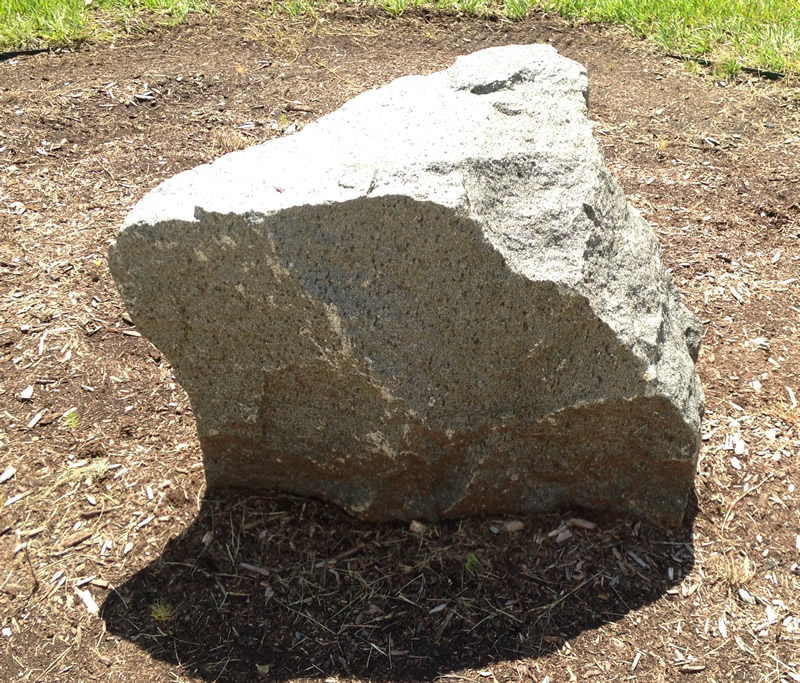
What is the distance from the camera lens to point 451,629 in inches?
108

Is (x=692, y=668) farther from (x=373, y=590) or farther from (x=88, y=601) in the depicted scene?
(x=88, y=601)

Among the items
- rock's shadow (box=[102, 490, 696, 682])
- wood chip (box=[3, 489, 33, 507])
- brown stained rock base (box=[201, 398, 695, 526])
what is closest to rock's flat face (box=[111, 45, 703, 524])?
brown stained rock base (box=[201, 398, 695, 526])

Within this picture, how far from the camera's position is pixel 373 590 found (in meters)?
2.87

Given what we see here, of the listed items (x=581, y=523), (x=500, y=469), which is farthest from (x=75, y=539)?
(x=581, y=523)

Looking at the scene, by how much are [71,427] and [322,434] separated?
1307 mm

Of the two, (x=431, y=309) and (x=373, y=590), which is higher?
(x=431, y=309)

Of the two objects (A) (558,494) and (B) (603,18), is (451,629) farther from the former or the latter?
(B) (603,18)

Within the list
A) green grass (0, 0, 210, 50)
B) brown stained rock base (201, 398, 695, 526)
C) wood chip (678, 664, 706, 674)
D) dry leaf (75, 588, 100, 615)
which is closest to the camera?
wood chip (678, 664, 706, 674)

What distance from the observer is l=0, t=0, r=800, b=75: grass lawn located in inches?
240

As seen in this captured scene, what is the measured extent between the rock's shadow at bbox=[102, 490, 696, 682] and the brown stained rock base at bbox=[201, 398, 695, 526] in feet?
0.27

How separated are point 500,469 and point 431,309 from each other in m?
0.65

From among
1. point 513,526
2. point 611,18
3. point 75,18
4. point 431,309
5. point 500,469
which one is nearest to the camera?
point 431,309

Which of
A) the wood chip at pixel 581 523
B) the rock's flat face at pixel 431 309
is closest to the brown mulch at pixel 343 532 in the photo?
the wood chip at pixel 581 523

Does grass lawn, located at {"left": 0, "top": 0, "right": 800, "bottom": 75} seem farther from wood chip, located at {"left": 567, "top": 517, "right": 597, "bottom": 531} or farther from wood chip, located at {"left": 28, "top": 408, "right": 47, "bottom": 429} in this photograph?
wood chip, located at {"left": 567, "top": 517, "right": 597, "bottom": 531}
